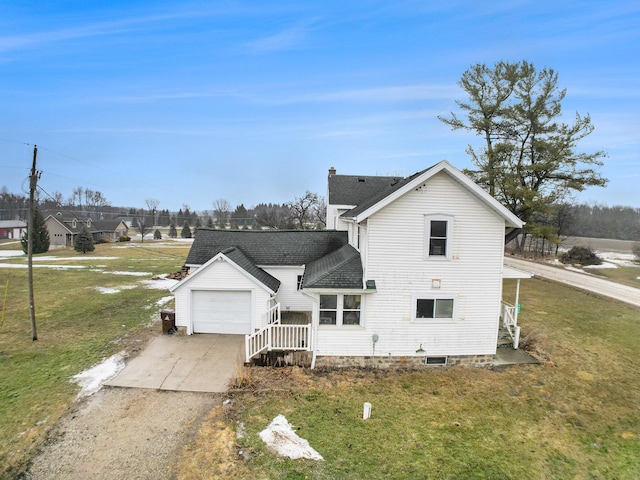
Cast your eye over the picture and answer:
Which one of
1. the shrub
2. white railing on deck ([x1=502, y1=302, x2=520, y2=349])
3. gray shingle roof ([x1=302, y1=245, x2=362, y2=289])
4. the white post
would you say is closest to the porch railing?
gray shingle roof ([x1=302, y1=245, x2=362, y2=289])

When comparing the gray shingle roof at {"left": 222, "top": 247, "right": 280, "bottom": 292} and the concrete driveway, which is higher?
the gray shingle roof at {"left": 222, "top": 247, "right": 280, "bottom": 292}

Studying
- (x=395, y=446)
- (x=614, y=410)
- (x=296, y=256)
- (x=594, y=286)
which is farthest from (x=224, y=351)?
(x=594, y=286)

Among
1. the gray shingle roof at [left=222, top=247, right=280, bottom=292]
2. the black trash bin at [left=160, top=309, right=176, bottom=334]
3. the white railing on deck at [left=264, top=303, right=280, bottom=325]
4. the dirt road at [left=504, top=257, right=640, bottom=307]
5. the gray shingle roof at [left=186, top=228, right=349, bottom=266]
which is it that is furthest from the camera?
the dirt road at [left=504, top=257, right=640, bottom=307]

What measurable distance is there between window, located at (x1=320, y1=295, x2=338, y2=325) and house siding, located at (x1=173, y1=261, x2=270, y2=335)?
10.2 feet

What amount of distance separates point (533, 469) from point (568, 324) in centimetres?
1225

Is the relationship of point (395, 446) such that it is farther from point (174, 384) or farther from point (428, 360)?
point (174, 384)

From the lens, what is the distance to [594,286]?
24.3 m

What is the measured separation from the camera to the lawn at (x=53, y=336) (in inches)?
312

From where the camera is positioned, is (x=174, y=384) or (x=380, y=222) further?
(x=380, y=222)

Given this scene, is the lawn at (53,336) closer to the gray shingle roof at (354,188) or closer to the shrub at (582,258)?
the gray shingle roof at (354,188)

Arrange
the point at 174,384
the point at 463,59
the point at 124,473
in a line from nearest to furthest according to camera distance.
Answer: the point at 124,473 → the point at 174,384 → the point at 463,59

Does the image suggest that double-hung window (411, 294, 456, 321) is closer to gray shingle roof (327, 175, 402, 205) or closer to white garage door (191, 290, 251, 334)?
white garage door (191, 290, 251, 334)

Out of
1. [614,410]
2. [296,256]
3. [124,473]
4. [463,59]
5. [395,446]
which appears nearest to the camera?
[124,473]

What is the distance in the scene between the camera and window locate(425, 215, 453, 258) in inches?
425
